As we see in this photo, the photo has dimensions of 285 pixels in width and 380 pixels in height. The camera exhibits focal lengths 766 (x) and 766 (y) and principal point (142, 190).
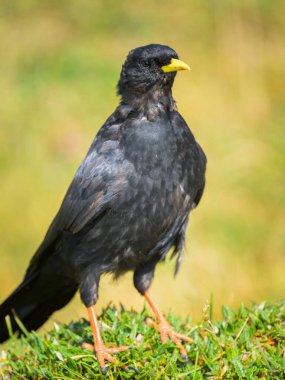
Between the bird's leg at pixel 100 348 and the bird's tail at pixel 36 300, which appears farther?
the bird's tail at pixel 36 300

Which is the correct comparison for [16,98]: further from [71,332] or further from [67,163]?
[71,332]

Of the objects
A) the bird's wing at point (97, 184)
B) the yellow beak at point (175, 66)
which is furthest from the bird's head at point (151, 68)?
the bird's wing at point (97, 184)

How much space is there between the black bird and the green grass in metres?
0.13

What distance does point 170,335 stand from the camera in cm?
436

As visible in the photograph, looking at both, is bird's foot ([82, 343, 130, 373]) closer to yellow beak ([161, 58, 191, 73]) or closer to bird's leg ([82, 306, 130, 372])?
bird's leg ([82, 306, 130, 372])

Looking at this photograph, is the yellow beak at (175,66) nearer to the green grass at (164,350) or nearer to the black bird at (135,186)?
the black bird at (135,186)

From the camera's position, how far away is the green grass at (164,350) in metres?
3.96

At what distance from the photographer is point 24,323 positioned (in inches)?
202

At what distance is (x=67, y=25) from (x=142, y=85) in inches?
242

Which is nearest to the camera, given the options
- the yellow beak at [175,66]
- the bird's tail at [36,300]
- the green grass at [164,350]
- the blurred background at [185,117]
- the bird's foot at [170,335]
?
the green grass at [164,350]

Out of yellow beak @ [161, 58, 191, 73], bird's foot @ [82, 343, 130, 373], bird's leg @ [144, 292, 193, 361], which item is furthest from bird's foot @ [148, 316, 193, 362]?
yellow beak @ [161, 58, 191, 73]

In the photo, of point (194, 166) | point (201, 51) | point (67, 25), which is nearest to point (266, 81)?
point (201, 51)

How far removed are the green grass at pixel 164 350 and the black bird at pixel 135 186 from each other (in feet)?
0.43

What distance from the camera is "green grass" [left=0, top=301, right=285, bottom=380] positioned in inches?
156
